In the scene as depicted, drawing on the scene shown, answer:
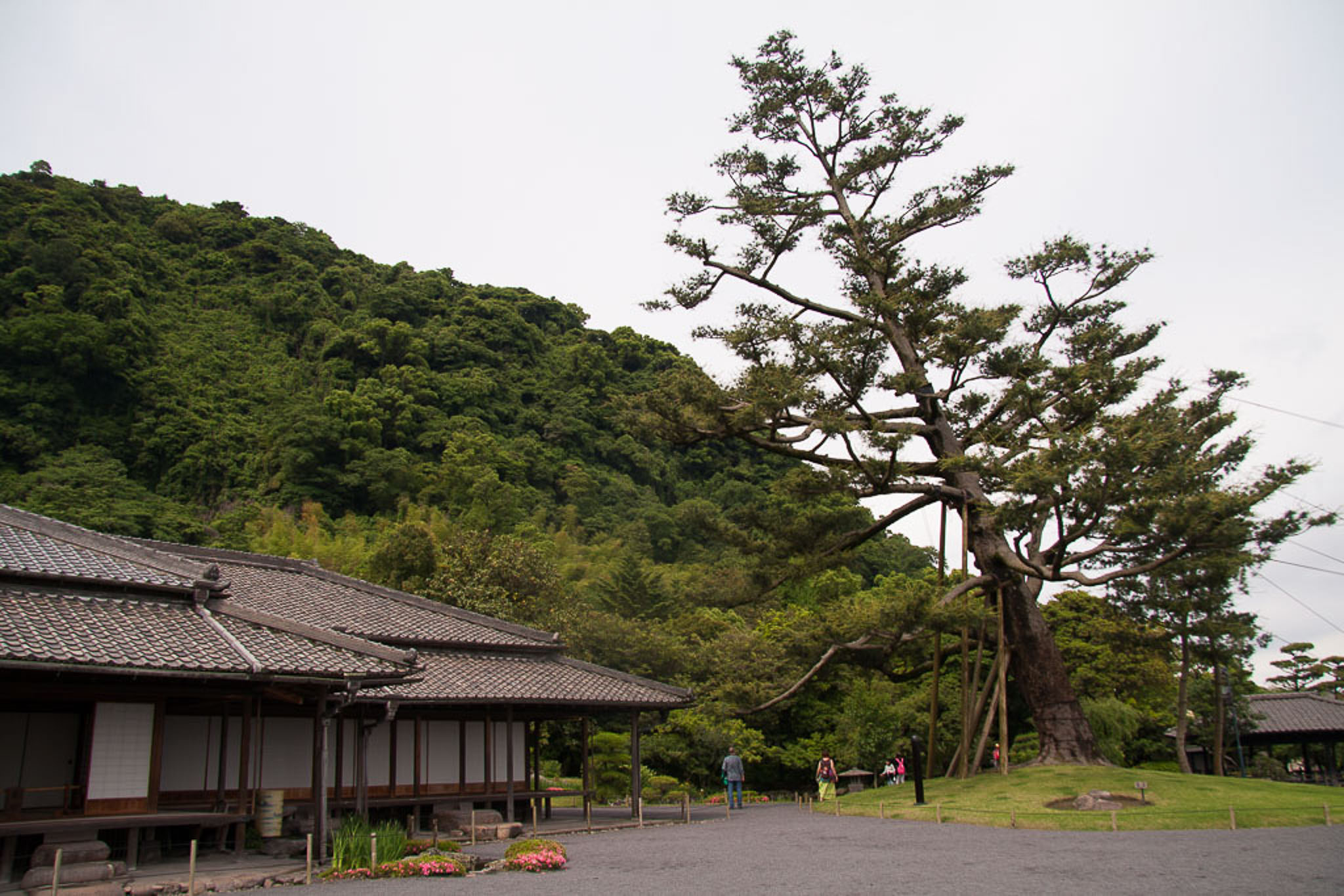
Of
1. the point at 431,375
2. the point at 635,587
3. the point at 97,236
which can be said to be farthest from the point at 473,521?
the point at 97,236

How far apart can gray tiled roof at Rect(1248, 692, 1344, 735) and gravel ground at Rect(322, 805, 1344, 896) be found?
21.4 meters

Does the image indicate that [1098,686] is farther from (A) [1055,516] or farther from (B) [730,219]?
(B) [730,219]

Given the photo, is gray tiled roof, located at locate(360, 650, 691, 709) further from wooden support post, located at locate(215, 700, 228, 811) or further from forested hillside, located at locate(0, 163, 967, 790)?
forested hillside, located at locate(0, 163, 967, 790)

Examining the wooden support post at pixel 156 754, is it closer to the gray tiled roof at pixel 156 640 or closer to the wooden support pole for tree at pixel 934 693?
the gray tiled roof at pixel 156 640

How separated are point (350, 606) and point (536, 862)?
9.89 m

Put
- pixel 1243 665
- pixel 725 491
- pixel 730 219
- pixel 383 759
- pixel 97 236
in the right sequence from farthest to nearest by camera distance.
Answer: pixel 725 491 → pixel 97 236 → pixel 1243 665 → pixel 730 219 → pixel 383 759

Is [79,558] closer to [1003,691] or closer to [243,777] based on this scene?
[243,777]

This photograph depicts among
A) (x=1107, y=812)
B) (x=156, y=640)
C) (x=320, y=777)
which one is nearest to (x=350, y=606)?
(x=320, y=777)

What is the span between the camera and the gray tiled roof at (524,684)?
15.9 meters

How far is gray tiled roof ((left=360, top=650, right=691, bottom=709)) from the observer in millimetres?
15938

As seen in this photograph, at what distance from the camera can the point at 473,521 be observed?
46969mm

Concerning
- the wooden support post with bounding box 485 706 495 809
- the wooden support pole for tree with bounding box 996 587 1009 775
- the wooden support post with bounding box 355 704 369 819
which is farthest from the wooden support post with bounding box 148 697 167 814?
the wooden support pole for tree with bounding box 996 587 1009 775

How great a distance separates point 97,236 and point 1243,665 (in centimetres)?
7453

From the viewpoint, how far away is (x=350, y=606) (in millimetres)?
19406
